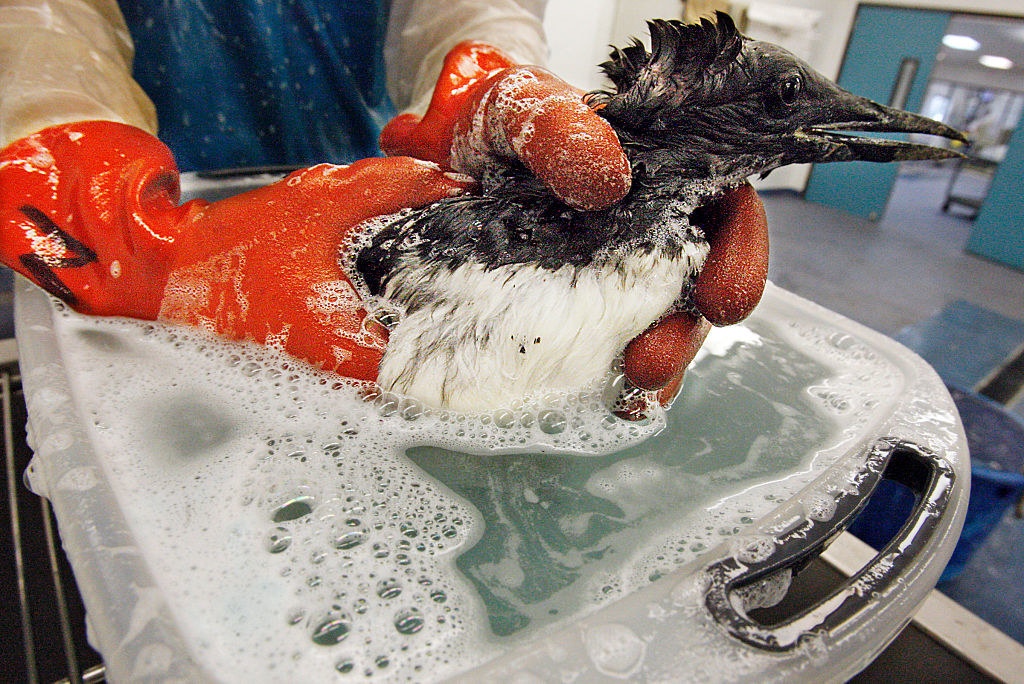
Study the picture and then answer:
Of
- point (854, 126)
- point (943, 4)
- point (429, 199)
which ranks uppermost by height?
point (943, 4)

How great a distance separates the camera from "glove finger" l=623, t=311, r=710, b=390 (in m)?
0.47

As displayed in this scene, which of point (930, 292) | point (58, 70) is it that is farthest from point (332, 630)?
point (930, 292)

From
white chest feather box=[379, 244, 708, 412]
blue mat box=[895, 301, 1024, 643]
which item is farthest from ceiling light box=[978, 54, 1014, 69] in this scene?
white chest feather box=[379, 244, 708, 412]

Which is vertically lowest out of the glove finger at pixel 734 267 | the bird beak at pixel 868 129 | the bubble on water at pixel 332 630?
the bubble on water at pixel 332 630

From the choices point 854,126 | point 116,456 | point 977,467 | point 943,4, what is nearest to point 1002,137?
point 943,4

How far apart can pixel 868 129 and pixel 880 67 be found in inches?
152

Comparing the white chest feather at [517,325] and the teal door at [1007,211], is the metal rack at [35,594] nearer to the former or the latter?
the white chest feather at [517,325]

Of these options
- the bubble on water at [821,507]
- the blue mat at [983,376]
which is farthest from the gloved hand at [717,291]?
the blue mat at [983,376]

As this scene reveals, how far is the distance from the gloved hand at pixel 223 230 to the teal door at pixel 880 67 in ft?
12.4

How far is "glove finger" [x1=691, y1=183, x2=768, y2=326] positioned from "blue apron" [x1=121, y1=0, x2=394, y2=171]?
66 centimetres

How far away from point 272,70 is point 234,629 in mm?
747

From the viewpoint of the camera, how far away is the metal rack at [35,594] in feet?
1.67

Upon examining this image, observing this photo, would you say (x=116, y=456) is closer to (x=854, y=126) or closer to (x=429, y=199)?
(x=429, y=199)

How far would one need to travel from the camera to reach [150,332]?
1.81 feet
